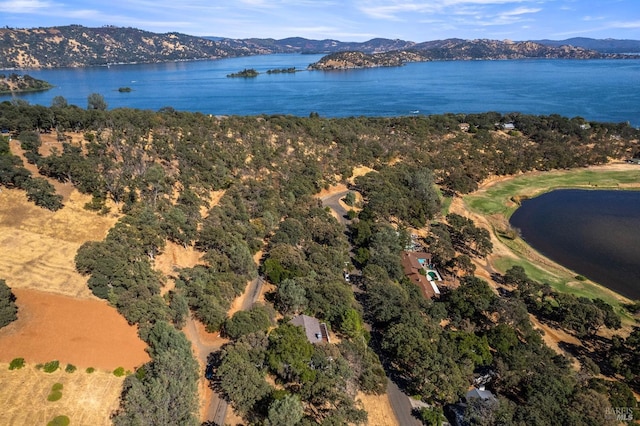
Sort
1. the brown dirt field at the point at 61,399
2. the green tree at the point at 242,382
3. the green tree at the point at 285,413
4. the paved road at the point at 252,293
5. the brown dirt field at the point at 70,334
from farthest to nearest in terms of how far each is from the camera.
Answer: the paved road at the point at 252,293 → the brown dirt field at the point at 70,334 → the green tree at the point at 242,382 → the brown dirt field at the point at 61,399 → the green tree at the point at 285,413

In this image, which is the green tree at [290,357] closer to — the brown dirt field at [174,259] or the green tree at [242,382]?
the green tree at [242,382]

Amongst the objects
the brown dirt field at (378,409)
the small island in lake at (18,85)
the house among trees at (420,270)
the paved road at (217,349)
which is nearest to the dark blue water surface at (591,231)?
the house among trees at (420,270)

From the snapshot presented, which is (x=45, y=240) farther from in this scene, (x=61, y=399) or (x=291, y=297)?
(x=291, y=297)

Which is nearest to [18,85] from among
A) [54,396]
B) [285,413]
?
[54,396]

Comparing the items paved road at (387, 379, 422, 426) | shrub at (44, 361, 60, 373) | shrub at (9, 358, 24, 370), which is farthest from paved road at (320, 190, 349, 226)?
shrub at (9, 358, 24, 370)

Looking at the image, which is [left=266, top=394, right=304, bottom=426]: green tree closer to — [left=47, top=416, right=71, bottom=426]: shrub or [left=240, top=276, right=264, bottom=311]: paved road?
[left=47, top=416, right=71, bottom=426]: shrub

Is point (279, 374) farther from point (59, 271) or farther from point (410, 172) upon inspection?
point (410, 172)
